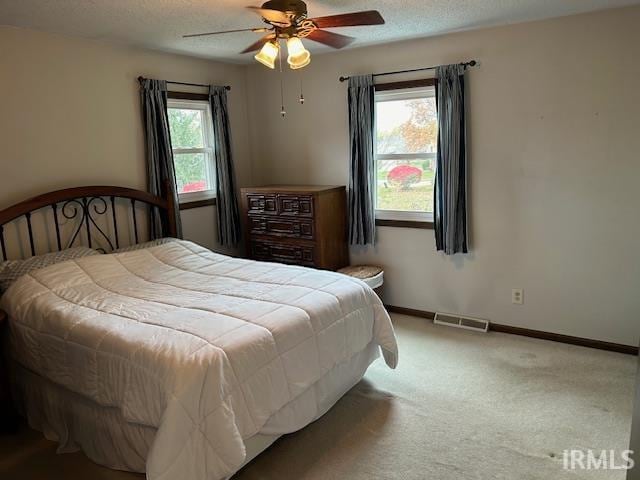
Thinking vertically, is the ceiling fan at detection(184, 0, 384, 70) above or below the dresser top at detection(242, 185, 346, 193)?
above

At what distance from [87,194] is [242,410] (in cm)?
223

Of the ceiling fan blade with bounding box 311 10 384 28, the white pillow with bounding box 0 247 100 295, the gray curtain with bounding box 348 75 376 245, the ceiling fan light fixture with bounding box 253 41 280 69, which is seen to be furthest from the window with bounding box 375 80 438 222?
the white pillow with bounding box 0 247 100 295

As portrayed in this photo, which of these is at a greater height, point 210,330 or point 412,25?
point 412,25

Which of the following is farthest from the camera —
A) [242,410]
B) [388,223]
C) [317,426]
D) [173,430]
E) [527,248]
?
[388,223]

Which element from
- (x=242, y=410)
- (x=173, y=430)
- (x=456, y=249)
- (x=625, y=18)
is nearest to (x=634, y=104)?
(x=625, y=18)

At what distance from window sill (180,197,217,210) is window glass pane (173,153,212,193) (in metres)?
0.11

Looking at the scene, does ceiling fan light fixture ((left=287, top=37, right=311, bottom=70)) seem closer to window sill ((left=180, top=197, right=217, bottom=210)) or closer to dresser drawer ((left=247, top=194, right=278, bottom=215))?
dresser drawer ((left=247, top=194, right=278, bottom=215))

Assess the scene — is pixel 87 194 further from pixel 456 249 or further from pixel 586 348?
pixel 586 348

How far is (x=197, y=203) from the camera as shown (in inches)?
175

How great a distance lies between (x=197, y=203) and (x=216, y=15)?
75.3 inches

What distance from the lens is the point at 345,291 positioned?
2.80 meters

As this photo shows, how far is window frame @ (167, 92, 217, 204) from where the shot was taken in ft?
13.8

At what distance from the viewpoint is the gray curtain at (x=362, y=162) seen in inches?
163

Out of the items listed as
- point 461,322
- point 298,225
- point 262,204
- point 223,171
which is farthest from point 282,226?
point 461,322
